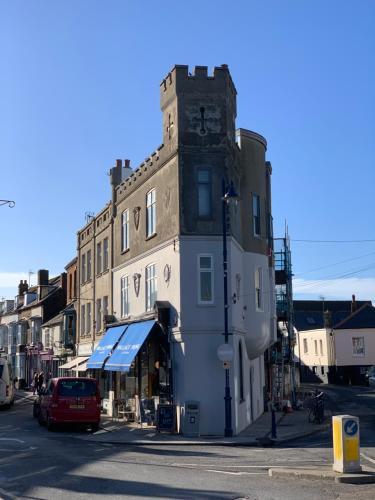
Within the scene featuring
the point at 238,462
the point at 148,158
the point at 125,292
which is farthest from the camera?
the point at 125,292

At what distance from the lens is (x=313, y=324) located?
74.2 metres

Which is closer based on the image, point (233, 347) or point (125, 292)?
point (233, 347)

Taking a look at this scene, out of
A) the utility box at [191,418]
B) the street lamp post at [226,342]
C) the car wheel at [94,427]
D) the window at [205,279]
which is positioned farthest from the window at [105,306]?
the utility box at [191,418]

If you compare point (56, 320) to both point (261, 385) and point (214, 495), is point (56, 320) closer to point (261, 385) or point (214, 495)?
point (261, 385)

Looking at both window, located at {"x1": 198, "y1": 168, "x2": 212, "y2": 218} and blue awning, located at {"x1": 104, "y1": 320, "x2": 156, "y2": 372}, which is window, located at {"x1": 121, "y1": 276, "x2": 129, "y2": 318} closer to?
blue awning, located at {"x1": 104, "y1": 320, "x2": 156, "y2": 372}

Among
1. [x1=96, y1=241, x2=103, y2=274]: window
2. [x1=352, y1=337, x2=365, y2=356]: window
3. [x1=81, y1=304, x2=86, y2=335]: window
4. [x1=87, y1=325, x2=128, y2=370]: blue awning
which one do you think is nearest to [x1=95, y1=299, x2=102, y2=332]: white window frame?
[x1=96, y1=241, x2=103, y2=274]: window

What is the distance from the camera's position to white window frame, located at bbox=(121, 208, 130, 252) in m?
29.8

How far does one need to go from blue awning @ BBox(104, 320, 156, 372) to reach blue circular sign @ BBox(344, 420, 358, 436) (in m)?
11.5

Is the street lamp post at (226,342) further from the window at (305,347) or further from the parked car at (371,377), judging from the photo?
the window at (305,347)

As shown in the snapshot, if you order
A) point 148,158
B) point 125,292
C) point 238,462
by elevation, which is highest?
point 148,158

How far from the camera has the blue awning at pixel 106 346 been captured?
1066 inches

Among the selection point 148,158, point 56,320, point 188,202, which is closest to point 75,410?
point 188,202

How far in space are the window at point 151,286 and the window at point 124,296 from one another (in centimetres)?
329

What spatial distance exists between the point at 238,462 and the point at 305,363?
5703 centimetres
